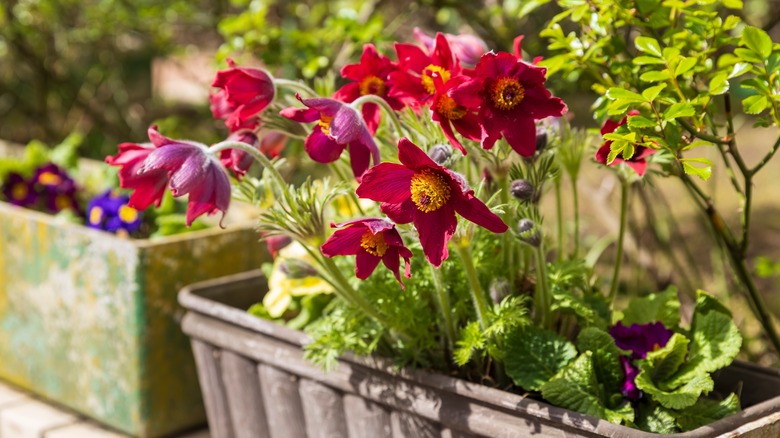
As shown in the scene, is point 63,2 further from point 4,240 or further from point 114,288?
point 114,288

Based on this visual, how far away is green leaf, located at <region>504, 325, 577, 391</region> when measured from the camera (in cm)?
109

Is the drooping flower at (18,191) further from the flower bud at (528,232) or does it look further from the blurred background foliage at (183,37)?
the flower bud at (528,232)

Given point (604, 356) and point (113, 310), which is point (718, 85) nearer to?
point (604, 356)

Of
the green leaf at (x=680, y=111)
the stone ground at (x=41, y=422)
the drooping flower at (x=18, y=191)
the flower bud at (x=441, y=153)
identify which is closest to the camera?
the green leaf at (x=680, y=111)

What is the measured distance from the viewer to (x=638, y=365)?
113 centimetres

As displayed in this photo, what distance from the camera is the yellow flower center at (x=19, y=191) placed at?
209 centimetres

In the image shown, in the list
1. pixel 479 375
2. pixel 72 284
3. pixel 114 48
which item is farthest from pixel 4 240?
pixel 114 48

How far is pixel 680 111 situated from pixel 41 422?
135 centimetres

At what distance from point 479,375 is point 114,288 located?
717mm

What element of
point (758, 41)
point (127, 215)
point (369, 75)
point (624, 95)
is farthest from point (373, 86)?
point (127, 215)

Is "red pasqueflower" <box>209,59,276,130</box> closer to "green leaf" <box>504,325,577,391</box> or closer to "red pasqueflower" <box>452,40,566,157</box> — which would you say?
"red pasqueflower" <box>452,40,566,157</box>

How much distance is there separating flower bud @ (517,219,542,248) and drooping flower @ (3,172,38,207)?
54.3 inches

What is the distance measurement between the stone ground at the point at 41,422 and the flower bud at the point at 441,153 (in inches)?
34.7

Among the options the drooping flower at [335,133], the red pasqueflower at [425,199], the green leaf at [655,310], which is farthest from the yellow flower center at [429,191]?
the green leaf at [655,310]
